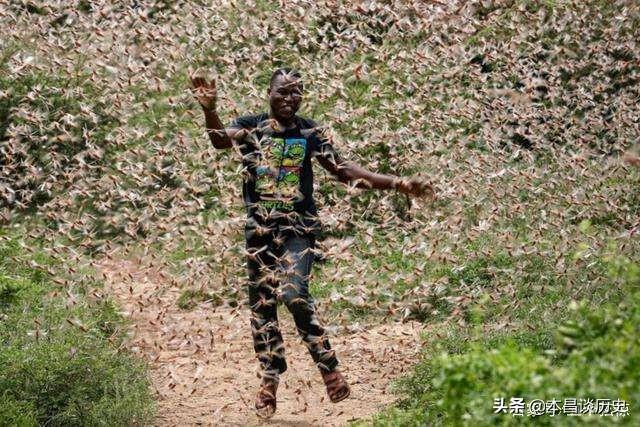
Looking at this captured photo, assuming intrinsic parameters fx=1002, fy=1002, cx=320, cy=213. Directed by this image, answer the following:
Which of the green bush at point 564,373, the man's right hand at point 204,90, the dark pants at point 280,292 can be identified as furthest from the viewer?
the dark pants at point 280,292

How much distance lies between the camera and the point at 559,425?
12.0 feet

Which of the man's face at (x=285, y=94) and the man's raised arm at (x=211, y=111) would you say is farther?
the man's face at (x=285, y=94)

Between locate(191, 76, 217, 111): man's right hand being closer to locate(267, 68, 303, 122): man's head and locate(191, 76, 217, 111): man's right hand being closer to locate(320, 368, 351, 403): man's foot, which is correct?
locate(267, 68, 303, 122): man's head

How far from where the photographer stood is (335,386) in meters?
6.08

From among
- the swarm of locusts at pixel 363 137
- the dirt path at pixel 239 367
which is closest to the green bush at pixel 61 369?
the dirt path at pixel 239 367

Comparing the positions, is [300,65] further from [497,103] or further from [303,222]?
[303,222]

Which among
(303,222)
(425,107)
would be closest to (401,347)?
(303,222)

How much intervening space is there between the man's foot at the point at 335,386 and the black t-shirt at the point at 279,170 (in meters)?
0.89

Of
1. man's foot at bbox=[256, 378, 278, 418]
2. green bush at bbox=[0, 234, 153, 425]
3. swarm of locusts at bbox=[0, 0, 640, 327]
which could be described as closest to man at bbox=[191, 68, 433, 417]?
man's foot at bbox=[256, 378, 278, 418]

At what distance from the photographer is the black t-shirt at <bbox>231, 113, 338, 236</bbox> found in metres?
5.97

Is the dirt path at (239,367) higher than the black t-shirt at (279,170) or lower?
lower

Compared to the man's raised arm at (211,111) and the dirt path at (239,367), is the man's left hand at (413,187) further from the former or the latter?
the dirt path at (239,367)

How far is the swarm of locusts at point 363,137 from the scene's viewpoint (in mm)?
8281

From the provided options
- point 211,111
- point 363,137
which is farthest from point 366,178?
point 363,137
